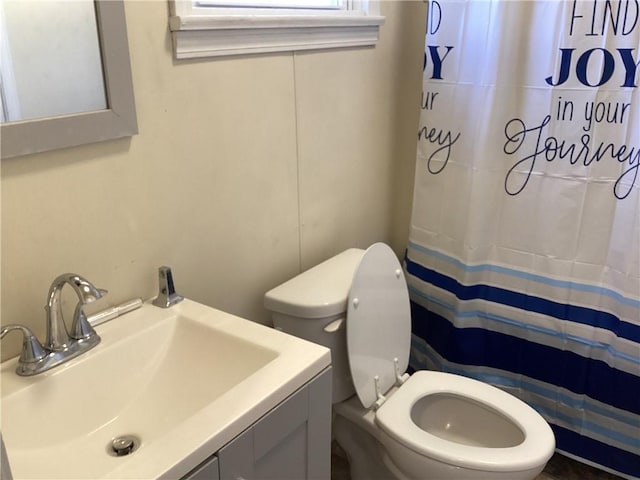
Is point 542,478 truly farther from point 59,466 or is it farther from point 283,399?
point 59,466

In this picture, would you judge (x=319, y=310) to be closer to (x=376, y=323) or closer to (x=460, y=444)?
(x=376, y=323)

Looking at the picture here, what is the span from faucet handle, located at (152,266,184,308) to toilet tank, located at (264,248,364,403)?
30 cm

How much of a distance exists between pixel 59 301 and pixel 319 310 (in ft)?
2.01

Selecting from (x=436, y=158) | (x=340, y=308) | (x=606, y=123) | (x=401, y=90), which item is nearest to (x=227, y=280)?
(x=340, y=308)

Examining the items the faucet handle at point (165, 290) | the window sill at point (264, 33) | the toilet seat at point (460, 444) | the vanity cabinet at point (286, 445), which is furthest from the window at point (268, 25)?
the toilet seat at point (460, 444)

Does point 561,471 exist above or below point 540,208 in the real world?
below

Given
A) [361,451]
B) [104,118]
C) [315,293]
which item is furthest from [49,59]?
[361,451]

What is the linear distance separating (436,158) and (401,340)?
60cm

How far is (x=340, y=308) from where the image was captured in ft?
4.80

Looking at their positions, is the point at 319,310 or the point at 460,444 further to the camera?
the point at 460,444

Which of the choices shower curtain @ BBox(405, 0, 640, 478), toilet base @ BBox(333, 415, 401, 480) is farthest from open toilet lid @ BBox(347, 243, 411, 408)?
shower curtain @ BBox(405, 0, 640, 478)

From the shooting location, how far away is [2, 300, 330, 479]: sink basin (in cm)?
90

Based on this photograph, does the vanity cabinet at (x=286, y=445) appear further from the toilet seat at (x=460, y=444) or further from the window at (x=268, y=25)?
the window at (x=268, y=25)

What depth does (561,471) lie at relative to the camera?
75.2 inches
